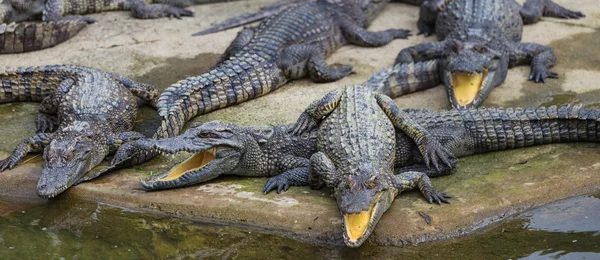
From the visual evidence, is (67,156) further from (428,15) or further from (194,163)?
(428,15)

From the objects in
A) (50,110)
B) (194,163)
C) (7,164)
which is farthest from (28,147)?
(194,163)

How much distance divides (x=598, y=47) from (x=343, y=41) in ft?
8.00

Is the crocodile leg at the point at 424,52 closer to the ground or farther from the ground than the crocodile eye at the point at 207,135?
closer to the ground

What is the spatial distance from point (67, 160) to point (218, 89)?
4.97 ft

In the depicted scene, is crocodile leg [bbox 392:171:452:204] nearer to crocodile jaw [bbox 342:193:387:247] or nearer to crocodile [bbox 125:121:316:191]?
crocodile jaw [bbox 342:193:387:247]

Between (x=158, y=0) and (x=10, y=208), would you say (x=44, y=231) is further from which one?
(x=158, y=0)

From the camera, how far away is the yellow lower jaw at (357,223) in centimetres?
425

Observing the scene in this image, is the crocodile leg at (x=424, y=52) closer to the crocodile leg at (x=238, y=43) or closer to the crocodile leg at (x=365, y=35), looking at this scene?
the crocodile leg at (x=365, y=35)

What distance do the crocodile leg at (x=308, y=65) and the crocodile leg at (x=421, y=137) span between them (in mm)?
1502

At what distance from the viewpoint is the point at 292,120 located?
618cm

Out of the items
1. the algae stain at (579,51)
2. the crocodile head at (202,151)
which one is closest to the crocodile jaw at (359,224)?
the crocodile head at (202,151)

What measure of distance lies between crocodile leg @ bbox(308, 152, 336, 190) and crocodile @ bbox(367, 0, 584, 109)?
5.20ft

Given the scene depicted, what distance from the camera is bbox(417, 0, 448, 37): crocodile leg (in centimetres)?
802

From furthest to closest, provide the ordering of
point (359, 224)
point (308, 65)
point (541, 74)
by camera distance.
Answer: point (308, 65), point (541, 74), point (359, 224)
